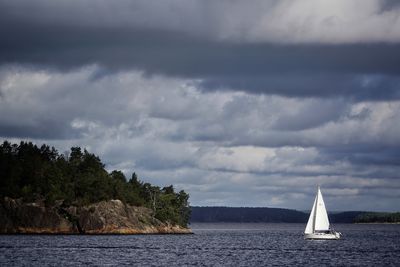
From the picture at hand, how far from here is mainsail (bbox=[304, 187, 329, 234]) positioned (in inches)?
7451

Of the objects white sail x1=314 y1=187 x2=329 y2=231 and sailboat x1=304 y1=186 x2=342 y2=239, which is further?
sailboat x1=304 y1=186 x2=342 y2=239

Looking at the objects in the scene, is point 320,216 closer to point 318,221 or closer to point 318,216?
point 318,216

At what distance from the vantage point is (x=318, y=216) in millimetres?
191125

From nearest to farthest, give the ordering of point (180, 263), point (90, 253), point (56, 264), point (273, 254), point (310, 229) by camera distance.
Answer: point (56, 264)
point (180, 263)
point (90, 253)
point (273, 254)
point (310, 229)

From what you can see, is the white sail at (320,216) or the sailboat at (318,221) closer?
the white sail at (320,216)

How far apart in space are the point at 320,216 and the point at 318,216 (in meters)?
0.48

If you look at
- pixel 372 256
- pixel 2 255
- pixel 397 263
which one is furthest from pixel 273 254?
pixel 2 255

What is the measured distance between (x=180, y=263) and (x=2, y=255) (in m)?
28.0

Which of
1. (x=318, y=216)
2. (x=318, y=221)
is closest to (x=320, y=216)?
(x=318, y=216)

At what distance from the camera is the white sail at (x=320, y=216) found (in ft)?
621

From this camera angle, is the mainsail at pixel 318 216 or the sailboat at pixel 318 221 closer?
the mainsail at pixel 318 216

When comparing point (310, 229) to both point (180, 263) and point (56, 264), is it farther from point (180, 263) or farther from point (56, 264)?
point (56, 264)

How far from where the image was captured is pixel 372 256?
445 ft

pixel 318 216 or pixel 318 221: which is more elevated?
pixel 318 216
